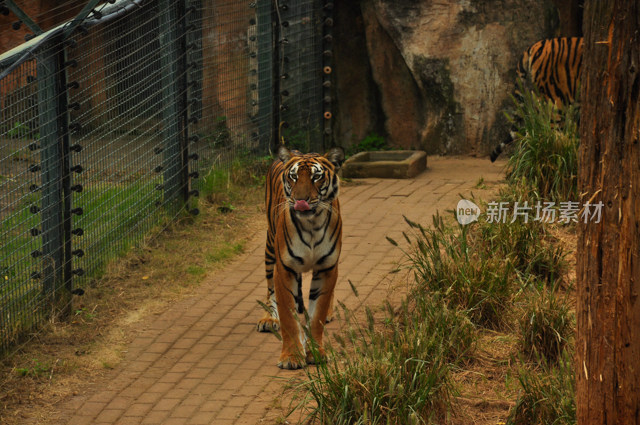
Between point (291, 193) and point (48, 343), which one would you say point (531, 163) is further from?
point (48, 343)

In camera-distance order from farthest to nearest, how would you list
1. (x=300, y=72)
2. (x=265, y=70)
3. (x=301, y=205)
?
(x=300, y=72), (x=265, y=70), (x=301, y=205)

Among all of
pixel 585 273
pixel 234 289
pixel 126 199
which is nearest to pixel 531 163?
pixel 234 289

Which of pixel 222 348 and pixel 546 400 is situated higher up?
pixel 546 400

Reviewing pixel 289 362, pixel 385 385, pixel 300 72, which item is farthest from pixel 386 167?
pixel 385 385

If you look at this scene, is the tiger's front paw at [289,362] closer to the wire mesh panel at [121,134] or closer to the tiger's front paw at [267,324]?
the tiger's front paw at [267,324]

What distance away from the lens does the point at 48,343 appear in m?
6.19

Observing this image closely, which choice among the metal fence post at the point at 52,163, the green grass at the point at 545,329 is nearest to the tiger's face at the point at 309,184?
the green grass at the point at 545,329

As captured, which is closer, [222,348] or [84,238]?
[222,348]

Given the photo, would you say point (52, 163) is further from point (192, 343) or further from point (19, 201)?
point (192, 343)

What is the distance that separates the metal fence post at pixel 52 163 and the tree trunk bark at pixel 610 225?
3742mm

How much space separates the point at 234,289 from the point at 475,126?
5.54 metres

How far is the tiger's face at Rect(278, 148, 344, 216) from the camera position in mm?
5594

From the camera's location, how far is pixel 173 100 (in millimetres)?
8617

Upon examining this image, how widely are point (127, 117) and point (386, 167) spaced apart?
371 centimetres
